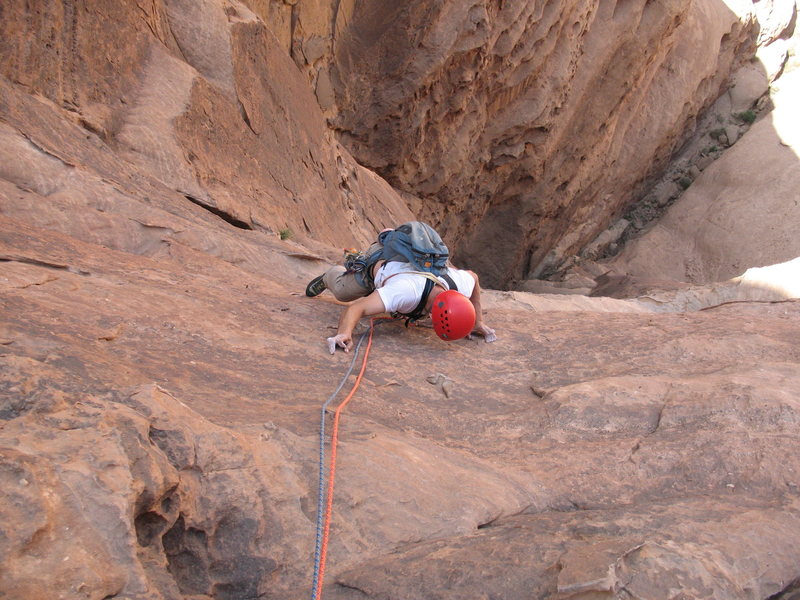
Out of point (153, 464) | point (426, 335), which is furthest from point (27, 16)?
point (153, 464)

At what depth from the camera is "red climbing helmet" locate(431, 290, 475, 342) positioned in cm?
350

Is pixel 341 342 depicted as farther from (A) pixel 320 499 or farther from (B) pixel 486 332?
(A) pixel 320 499

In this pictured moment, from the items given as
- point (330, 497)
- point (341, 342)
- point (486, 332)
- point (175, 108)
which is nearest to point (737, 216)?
point (486, 332)

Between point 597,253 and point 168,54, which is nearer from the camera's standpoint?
point 168,54

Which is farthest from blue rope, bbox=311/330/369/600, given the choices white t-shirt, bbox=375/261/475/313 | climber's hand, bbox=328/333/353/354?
white t-shirt, bbox=375/261/475/313

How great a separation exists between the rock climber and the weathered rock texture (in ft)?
0.55

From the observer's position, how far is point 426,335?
12.7ft

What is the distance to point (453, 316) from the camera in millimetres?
3490

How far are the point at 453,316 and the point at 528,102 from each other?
9.72 meters

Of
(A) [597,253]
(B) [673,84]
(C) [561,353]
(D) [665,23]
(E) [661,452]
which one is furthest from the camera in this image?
(A) [597,253]

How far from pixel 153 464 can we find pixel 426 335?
7.86 ft

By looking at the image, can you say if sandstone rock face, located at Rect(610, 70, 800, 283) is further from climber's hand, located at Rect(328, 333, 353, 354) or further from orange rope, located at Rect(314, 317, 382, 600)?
orange rope, located at Rect(314, 317, 382, 600)

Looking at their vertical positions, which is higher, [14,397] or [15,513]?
[14,397]

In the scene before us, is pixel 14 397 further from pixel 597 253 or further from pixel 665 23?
pixel 597 253
